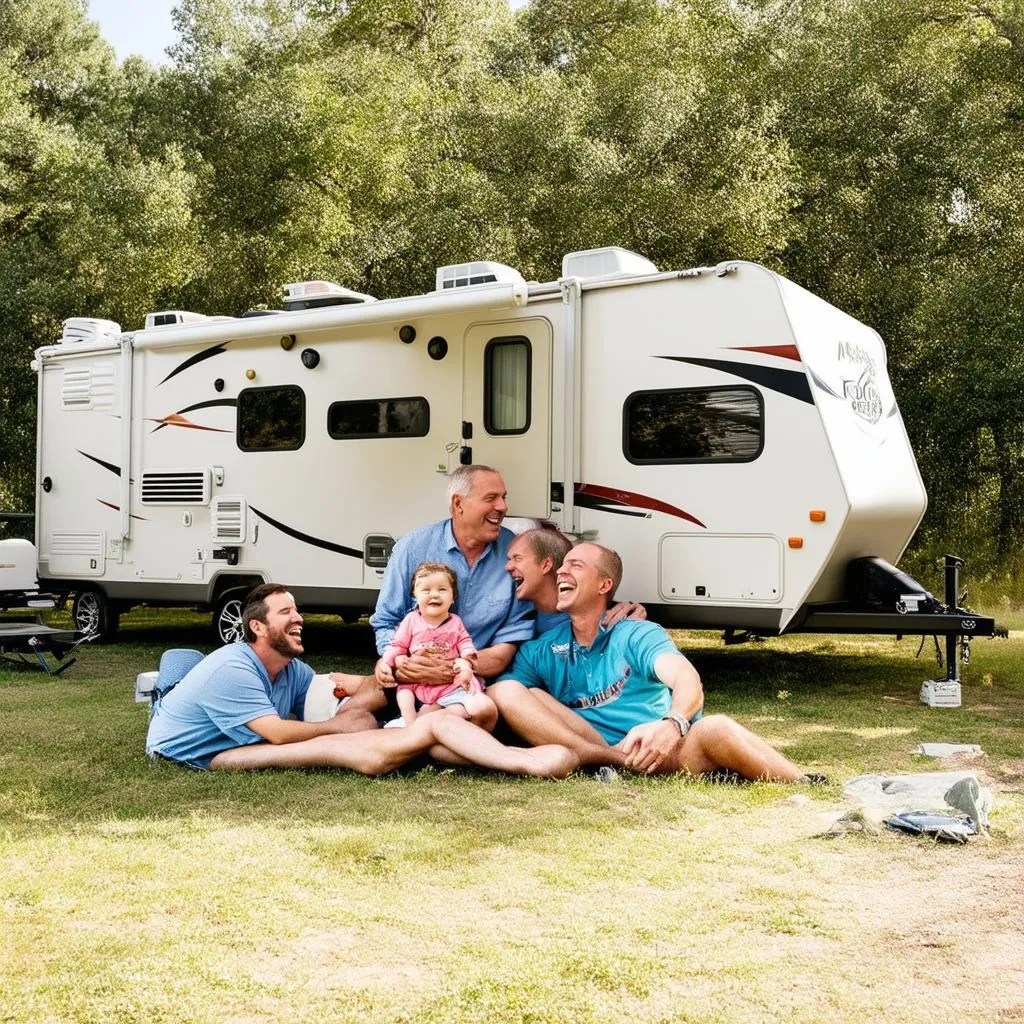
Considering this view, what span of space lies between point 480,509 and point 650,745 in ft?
5.36

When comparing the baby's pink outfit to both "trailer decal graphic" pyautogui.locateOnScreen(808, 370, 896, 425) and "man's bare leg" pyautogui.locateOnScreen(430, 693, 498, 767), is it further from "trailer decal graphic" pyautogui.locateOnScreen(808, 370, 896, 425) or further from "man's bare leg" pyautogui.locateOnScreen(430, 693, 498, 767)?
"trailer decal graphic" pyautogui.locateOnScreen(808, 370, 896, 425)

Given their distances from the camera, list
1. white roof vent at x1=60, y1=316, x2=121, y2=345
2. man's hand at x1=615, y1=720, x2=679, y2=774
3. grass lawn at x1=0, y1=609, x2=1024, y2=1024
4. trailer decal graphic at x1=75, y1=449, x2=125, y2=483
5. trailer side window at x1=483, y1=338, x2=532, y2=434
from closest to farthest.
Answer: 1. grass lawn at x1=0, y1=609, x2=1024, y2=1024
2. man's hand at x1=615, y1=720, x2=679, y2=774
3. trailer side window at x1=483, y1=338, x2=532, y2=434
4. trailer decal graphic at x1=75, y1=449, x2=125, y2=483
5. white roof vent at x1=60, y1=316, x2=121, y2=345

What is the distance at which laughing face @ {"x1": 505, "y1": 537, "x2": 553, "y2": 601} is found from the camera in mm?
5945

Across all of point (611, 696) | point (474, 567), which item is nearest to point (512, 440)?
point (474, 567)

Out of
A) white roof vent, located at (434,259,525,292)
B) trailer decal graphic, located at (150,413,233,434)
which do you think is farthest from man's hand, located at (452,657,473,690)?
trailer decal graphic, located at (150,413,233,434)

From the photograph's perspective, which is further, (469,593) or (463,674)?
(469,593)

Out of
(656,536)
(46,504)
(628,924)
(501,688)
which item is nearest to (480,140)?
(46,504)

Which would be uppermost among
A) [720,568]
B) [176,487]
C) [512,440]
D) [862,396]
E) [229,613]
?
[862,396]

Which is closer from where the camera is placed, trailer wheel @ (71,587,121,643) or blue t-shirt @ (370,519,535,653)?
blue t-shirt @ (370,519,535,653)

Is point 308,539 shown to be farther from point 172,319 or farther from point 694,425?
point 694,425

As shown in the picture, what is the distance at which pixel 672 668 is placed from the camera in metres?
5.18

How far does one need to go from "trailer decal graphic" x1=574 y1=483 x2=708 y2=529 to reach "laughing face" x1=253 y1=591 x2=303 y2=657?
3429 millimetres

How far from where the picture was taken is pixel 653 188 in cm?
1605

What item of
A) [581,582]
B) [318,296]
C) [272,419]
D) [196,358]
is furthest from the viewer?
[196,358]
